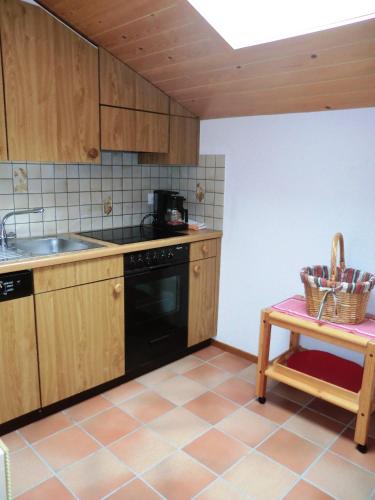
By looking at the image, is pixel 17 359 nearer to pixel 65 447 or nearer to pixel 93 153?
pixel 65 447

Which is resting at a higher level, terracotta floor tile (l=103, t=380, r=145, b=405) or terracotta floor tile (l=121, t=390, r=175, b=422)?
terracotta floor tile (l=103, t=380, r=145, b=405)

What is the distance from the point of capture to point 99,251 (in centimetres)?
225

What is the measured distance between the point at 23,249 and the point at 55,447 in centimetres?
111

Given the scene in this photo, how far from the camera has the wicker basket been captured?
2.02m

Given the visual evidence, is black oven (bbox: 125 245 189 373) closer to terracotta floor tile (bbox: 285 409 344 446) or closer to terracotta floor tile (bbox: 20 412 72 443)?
terracotta floor tile (bbox: 20 412 72 443)

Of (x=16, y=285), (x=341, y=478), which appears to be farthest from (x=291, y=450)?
(x=16, y=285)

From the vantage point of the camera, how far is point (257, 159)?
108 inches

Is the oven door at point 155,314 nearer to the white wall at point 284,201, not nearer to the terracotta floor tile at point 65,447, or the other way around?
the white wall at point 284,201

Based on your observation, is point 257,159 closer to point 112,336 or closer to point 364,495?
point 112,336

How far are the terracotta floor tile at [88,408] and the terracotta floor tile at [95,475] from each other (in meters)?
0.34

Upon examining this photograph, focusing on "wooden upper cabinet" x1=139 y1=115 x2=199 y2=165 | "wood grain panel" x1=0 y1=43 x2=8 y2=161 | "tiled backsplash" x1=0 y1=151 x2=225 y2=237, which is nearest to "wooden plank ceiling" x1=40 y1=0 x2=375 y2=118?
"wooden upper cabinet" x1=139 y1=115 x2=199 y2=165

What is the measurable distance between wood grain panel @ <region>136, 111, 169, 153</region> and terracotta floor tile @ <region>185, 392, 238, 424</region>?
161cm

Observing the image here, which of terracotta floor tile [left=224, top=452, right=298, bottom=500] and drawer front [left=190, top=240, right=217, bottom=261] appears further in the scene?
drawer front [left=190, top=240, right=217, bottom=261]

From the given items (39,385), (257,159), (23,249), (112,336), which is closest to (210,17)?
(257,159)
